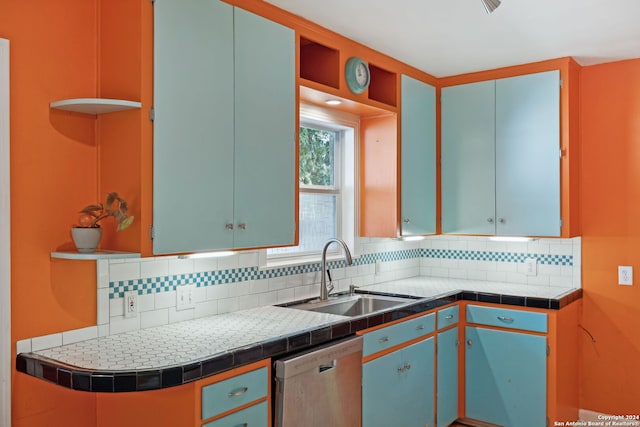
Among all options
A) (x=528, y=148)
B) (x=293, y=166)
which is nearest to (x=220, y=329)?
(x=293, y=166)

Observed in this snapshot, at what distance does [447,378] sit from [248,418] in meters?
1.87

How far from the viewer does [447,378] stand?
367 centimetres

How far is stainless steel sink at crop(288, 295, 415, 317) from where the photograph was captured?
340cm

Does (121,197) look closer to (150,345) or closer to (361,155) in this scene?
(150,345)

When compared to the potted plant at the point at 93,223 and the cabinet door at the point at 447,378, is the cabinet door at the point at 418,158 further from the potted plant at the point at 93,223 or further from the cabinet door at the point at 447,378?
the potted plant at the point at 93,223

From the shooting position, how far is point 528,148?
3.86 m

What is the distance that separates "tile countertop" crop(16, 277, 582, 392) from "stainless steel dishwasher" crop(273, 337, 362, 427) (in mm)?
63

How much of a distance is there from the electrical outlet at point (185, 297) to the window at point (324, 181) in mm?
689

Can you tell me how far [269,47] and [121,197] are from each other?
1.07 meters

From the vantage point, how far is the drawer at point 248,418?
210cm

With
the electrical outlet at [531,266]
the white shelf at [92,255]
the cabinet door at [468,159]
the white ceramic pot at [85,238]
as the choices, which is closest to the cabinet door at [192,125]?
Result: the white shelf at [92,255]

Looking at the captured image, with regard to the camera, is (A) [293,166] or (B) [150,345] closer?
(B) [150,345]

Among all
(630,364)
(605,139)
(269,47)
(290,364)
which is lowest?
(630,364)

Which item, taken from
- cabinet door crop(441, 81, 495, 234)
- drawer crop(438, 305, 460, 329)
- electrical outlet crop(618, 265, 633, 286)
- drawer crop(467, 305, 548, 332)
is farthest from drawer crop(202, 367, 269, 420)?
electrical outlet crop(618, 265, 633, 286)
